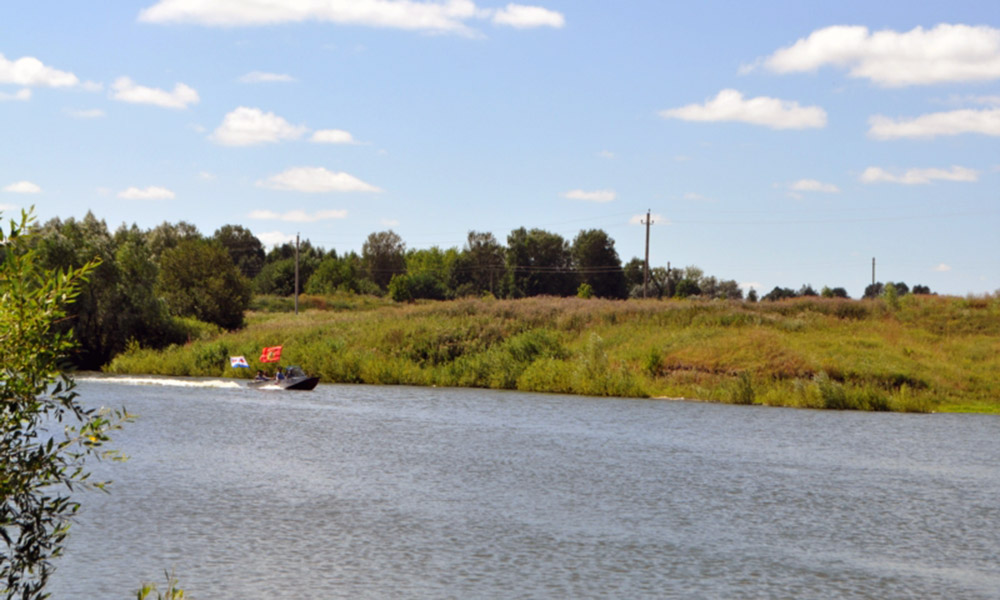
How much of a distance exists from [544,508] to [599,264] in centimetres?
14098

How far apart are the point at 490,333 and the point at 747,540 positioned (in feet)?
151

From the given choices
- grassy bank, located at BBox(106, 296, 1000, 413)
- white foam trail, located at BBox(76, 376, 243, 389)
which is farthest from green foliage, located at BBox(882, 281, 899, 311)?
white foam trail, located at BBox(76, 376, 243, 389)

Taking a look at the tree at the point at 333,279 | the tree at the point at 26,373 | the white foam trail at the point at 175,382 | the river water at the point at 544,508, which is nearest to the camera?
the tree at the point at 26,373

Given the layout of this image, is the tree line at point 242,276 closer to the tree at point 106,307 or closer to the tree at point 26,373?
the tree at point 106,307

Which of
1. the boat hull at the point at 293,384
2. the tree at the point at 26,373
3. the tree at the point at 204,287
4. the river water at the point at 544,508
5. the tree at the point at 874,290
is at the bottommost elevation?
the river water at the point at 544,508

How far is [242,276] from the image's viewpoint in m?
104

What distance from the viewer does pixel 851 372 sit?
183 feet

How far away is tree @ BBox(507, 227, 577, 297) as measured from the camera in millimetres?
164500

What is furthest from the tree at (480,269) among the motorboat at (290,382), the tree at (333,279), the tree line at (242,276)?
the motorboat at (290,382)

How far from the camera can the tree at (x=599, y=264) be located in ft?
541

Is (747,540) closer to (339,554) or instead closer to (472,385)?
(339,554)

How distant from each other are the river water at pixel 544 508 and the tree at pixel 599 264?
116 m

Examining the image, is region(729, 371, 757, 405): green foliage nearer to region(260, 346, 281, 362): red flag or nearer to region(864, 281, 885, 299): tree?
region(260, 346, 281, 362): red flag

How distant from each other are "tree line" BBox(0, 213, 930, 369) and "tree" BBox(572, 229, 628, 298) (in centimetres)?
20
